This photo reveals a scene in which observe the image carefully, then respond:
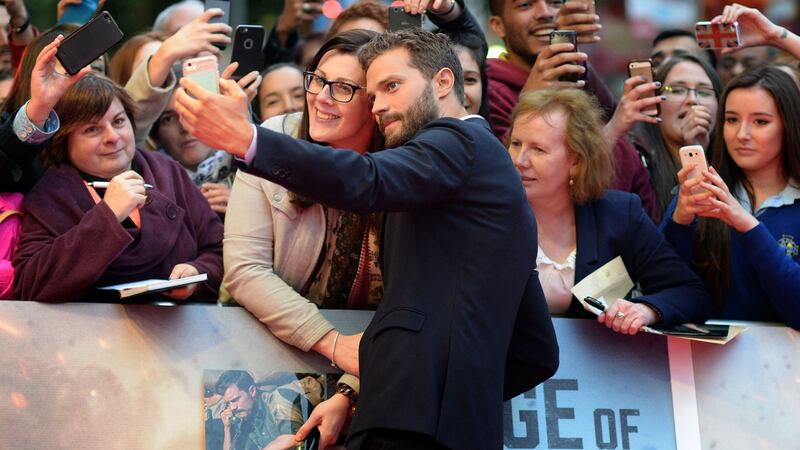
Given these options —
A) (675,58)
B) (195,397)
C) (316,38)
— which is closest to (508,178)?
(195,397)

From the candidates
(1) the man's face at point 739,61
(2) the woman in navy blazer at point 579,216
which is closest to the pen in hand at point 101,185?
(2) the woman in navy blazer at point 579,216

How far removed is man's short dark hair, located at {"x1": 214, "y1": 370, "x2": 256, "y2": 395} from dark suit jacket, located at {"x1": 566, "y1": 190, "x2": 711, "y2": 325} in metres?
1.34

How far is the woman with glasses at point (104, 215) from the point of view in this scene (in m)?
4.22

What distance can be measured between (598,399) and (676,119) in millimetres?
1877

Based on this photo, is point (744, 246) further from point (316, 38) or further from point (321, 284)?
point (316, 38)

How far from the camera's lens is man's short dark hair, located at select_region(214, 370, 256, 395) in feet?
14.5

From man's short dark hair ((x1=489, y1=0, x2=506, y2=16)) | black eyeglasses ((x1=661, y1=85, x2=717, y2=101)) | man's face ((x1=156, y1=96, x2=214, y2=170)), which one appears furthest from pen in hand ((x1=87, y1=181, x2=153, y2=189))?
black eyeglasses ((x1=661, y1=85, x2=717, y2=101))

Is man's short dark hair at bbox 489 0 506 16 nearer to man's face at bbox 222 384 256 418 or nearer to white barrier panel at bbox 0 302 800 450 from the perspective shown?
white barrier panel at bbox 0 302 800 450

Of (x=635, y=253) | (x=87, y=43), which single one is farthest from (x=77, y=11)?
(x=635, y=253)

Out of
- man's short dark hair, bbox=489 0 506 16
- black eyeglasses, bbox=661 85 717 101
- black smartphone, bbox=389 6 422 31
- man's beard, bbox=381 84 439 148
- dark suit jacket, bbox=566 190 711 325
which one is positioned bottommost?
dark suit jacket, bbox=566 190 711 325

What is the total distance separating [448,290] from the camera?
3.55 meters

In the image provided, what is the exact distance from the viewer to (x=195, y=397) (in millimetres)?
4395

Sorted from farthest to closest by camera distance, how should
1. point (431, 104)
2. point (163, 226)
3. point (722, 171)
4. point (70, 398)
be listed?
1. point (722, 171)
2. point (163, 226)
3. point (70, 398)
4. point (431, 104)

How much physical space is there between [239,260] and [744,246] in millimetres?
2019
